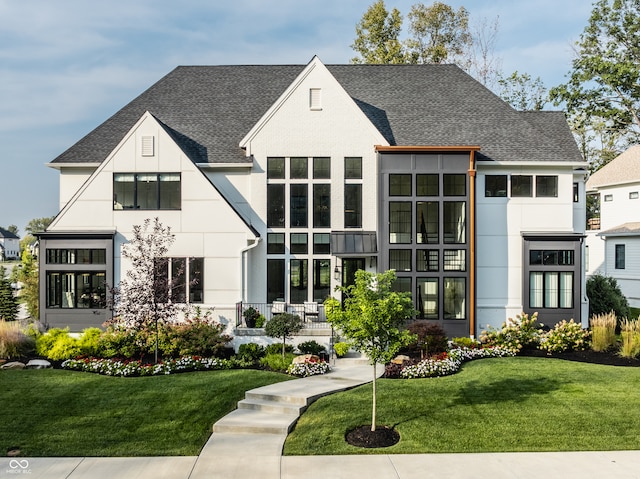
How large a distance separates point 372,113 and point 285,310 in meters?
9.63

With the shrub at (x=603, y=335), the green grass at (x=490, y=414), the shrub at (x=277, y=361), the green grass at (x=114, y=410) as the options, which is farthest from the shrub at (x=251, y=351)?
the shrub at (x=603, y=335)

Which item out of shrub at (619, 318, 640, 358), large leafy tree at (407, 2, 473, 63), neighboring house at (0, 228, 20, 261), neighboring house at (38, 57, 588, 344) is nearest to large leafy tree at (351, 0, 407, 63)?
large leafy tree at (407, 2, 473, 63)

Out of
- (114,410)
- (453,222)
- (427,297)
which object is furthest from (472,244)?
(114,410)

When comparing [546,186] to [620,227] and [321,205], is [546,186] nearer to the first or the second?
[321,205]

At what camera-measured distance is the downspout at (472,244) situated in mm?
19172

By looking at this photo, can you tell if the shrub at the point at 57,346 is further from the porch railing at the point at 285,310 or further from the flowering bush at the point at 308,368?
the flowering bush at the point at 308,368

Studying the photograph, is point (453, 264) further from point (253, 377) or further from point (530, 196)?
point (253, 377)

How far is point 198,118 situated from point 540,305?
55.2 feet

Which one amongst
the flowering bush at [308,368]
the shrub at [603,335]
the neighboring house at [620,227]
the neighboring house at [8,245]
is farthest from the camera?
the neighboring house at [8,245]

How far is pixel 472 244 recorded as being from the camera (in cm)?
1931

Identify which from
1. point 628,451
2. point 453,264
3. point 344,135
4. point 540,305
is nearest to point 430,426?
point 628,451

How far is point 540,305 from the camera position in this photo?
19609 millimetres

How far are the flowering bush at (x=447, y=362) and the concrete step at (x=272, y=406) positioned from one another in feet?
13.7

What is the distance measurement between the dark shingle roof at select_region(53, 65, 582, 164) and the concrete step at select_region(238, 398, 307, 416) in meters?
11.2
